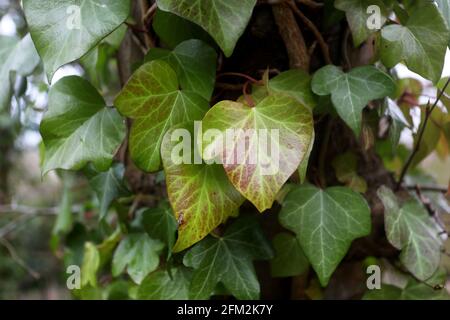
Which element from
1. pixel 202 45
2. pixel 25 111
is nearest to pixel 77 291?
pixel 25 111

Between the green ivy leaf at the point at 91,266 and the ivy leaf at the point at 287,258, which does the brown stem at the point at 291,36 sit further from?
the green ivy leaf at the point at 91,266

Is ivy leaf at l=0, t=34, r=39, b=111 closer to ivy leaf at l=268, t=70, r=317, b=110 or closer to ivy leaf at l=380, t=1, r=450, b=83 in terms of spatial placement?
ivy leaf at l=268, t=70, r=317, b=110

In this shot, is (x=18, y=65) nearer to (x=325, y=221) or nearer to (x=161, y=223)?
(x=161, y=223)

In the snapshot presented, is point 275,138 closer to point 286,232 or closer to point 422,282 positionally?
point 286,232

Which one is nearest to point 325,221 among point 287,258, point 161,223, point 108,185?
point 287,258

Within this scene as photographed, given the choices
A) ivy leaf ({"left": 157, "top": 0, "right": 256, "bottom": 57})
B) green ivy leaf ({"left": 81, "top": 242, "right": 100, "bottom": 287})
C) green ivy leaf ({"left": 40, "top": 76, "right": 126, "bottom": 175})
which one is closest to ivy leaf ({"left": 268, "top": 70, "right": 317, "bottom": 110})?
ivy leaf ({"left": 157, "top": 0, "right": 256, "bottom": 57})

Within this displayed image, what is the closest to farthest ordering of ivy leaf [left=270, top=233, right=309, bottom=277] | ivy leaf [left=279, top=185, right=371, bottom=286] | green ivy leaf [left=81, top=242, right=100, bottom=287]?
1. ivy leaf [left=279, top=185, right=371, bottom=286]
2. ivy leaf [left=270, top=233, right=309, bottom=277]
3. green ivy leaf [left=81, top=242, right=100, bottom=287]
